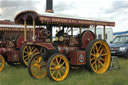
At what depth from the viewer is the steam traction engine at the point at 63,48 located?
526 cm

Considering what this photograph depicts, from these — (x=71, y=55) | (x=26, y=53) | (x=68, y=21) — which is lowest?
(x=26, y=53)

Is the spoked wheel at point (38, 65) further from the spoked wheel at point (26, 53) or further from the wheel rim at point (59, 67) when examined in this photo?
the spoked wheel at point (26, 53)

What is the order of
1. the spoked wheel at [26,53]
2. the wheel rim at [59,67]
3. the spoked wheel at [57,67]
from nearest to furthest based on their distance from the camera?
the spoked wheel at [57,67] → the wheel rim at [59,67] → the spoked wheel at [26,53]

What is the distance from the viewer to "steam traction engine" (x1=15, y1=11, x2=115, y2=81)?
17.3ft

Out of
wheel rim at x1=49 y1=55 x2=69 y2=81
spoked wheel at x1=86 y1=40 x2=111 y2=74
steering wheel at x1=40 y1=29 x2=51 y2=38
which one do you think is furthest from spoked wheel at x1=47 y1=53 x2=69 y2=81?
spoked wheel at x1=86 y1=40 x2=111 y2=74

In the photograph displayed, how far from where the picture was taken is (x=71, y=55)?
19.3 feet

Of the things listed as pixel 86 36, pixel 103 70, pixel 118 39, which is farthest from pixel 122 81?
pixel 118 39

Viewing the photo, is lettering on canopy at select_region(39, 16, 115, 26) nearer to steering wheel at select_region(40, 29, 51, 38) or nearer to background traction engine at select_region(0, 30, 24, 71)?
steering wheel at select_region(40, 29, 51, 38)

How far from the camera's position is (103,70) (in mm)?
6281

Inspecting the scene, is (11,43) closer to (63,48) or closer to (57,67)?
(63,48)

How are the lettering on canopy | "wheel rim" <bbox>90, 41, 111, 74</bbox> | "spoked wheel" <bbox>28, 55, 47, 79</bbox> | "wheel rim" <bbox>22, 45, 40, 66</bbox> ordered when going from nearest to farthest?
the lettering on canopy, "spoked wheel" <bbox>28, 55, 47, 79</bbox>, "wheel rim" <bbox>90, 41, 111, 74</bbox>, "wheel rim" <bbox>22, 45, 40, 66</bbox>

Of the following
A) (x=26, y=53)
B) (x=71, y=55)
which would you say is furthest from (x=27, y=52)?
(x=71, y=55)

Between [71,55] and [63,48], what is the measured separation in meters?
0.35

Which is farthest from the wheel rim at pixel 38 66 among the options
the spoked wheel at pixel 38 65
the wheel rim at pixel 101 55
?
the wheel rim at pixel 101 55
